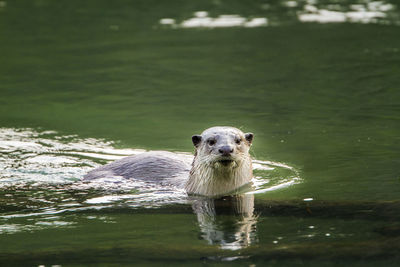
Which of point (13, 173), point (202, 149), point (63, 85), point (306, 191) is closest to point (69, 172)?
point (13, 173)

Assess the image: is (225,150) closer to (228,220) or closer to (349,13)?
(228,220)

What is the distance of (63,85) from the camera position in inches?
464

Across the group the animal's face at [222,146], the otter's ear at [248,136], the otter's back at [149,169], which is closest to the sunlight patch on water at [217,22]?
the otter's back at [149,169]

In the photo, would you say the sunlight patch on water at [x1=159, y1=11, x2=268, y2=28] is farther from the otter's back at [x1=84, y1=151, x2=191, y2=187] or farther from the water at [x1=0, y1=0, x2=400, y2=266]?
the otter's back at [x1=84, y1=151, x2=191, y2=187]

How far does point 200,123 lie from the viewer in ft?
31.3

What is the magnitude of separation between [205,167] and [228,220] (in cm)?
74

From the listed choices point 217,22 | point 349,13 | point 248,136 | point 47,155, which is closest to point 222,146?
point 248,136

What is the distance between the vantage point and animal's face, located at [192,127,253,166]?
6449mm

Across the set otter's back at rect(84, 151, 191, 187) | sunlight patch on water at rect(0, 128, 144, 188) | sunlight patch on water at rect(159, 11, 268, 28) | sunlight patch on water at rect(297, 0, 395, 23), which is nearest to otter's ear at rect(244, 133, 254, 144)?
otter's back at rect(84, 151, 191, 187)

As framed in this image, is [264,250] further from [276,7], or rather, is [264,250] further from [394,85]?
[276,7]

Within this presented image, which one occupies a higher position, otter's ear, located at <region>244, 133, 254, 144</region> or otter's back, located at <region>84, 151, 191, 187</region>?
otter's ear, located at <region>244, 133, 254, 144</region>

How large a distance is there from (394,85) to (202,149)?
504 centimetres

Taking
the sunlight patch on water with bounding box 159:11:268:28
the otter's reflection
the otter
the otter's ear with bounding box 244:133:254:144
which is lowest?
the otter's reflection

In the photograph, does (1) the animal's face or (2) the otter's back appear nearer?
(1) the animal's face
